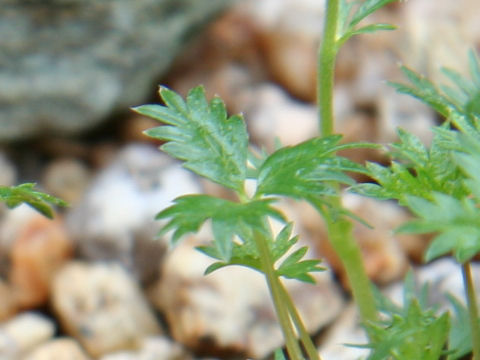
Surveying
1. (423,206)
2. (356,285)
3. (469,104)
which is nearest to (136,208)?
(356,285)

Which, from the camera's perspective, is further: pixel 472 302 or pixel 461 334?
pixel 461 334

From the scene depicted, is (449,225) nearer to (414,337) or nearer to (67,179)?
(414,337)

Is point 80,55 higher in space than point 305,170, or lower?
higher

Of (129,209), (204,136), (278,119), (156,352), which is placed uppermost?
(278,119)

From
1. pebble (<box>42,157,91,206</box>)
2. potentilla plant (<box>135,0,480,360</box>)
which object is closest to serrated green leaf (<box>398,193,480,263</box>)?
potentilla plant (<box>135,0,480,360</box>)

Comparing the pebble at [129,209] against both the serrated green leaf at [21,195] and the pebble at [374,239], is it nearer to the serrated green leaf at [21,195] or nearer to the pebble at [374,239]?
the pebble at [374,239]

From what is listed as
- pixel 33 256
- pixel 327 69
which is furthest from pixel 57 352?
pixel 327 69
